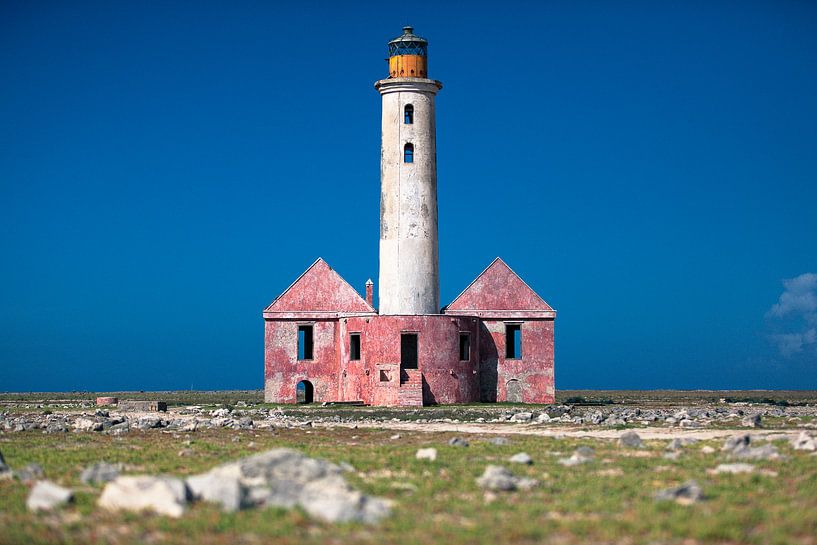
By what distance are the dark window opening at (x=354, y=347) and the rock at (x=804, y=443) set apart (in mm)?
29056

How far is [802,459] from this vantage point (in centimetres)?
1906

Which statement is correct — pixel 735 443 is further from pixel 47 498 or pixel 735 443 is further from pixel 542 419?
pixel 47 498

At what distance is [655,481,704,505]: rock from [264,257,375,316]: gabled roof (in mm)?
36449

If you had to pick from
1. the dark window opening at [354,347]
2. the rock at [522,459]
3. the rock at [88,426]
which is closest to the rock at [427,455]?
the rock at [522,459]

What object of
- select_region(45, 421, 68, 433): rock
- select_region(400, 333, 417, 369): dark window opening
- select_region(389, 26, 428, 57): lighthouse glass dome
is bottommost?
select_region(45, 421, 68, 433): rock

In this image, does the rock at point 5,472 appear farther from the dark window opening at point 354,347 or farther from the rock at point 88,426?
the dark window opening at point 354,347

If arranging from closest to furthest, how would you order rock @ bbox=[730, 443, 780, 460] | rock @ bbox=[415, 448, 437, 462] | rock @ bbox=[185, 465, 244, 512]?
rock @ bbox=[185, 465, 244, 512] → rock @ bbox=[730, 443, 780, 460] → rock @ bbox=[415, 448, 437, 462]

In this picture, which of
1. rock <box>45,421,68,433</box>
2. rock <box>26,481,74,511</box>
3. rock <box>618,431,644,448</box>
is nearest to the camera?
rock <box>26,481,74,511</box>

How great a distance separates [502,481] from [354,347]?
33.7 metres

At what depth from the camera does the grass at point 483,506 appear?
12312 millimetres

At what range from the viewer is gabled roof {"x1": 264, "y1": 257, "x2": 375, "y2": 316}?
51.2 m

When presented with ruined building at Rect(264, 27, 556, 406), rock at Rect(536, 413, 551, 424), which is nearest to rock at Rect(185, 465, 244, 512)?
rock at Rect(536, 413, 551, 424)

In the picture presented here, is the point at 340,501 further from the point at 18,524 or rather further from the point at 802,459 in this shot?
the point at 802,459

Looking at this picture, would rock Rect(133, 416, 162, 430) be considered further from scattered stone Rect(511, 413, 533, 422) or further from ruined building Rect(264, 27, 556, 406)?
ruined building Rect(264, 27, 556, 406)
